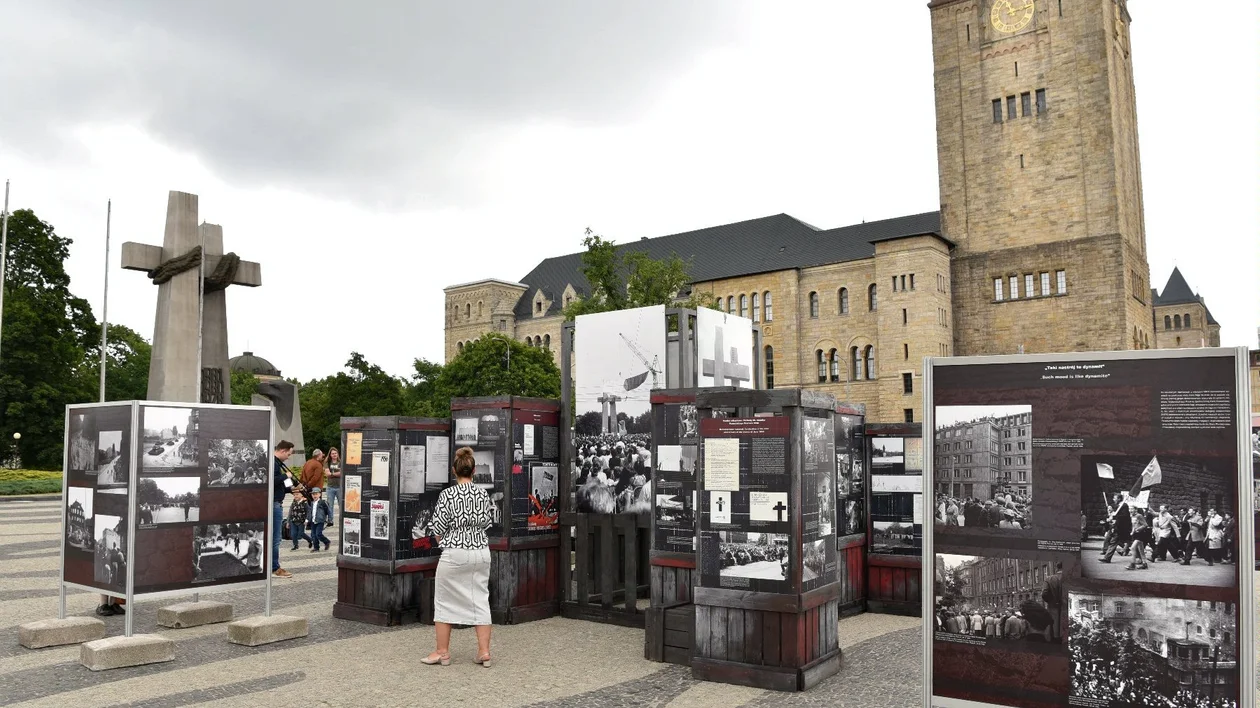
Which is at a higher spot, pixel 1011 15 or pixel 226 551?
pixel 1011 15

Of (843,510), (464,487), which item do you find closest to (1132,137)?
(843,510)

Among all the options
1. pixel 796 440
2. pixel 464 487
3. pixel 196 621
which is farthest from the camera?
pixel 196 621

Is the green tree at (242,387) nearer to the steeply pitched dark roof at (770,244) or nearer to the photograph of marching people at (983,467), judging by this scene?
the steeply pitched dark roof at (770,244)

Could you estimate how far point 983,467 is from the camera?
4684 mm

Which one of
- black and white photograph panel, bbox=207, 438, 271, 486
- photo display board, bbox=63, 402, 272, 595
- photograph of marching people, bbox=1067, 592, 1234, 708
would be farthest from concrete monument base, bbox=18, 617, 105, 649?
photograph of marching people, bbox=1067, 592, 1234, 708

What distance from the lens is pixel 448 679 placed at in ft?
24.5

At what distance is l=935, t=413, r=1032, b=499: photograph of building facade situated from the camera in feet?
15.0

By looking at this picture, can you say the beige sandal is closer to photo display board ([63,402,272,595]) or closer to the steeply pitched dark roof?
photo display board ([63,402,272,595])

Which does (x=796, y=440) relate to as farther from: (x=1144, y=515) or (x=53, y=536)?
(x=53, y=536)

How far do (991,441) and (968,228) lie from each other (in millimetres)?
58473

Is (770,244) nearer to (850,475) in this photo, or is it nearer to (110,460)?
(850,475)

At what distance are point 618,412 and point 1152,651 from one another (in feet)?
22.2

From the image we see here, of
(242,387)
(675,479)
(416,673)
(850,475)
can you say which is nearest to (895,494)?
(850,475)

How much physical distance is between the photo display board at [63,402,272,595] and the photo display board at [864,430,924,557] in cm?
673
